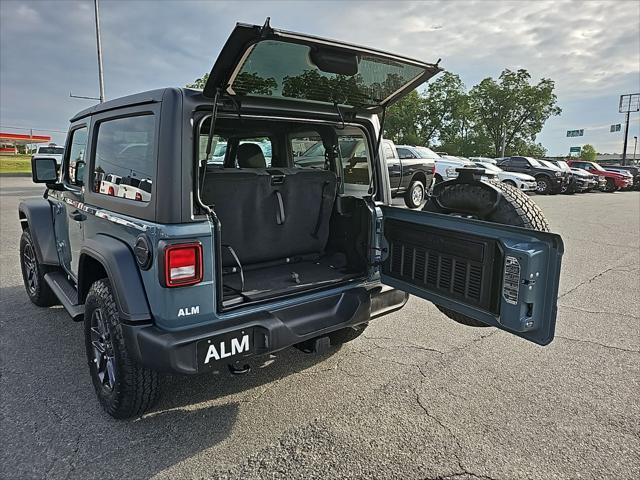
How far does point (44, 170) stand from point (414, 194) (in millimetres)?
11256

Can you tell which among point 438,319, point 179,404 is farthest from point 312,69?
point 438,319

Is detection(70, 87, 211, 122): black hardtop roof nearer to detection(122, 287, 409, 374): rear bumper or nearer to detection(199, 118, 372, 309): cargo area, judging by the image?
detection(199, 118, 372, 309): cargo area

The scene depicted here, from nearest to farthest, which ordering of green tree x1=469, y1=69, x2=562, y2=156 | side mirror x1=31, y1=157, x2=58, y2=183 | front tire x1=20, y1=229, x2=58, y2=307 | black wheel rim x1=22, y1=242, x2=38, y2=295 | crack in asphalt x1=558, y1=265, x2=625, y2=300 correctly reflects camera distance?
side mirror x1=31, y1=157, x2=58, y2=183 → front tire x1=20, y1=229, x2=58, y2=307 → black wheel rim x1=22, y1=242, x2=38, y2=295 → crack in asphalt x1=558, y1=265, x2=625, y2=300 → green tree x1=469, y1=69, x2=562, y2=156

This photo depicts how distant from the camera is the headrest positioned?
371 cm

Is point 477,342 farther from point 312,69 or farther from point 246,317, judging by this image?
point 312,69

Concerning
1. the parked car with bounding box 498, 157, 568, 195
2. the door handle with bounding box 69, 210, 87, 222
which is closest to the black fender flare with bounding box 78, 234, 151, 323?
the door handle with bounding box 69, 210, 87, 222

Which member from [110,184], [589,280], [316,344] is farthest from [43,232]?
[589,280]

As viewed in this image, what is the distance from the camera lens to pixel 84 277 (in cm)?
301

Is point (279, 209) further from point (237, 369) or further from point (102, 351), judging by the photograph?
point (102, 351)

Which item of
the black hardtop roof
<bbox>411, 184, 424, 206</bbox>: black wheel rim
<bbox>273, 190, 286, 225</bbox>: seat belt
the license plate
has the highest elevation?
the black hardtop roof

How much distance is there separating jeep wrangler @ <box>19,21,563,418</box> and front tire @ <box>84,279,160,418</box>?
0.04 feet

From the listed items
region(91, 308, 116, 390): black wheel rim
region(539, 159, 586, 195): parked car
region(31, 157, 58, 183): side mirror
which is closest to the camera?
region(91, 308, 116, 390): black wheel rim

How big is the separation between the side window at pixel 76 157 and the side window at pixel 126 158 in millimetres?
395

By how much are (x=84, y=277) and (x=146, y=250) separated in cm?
96
